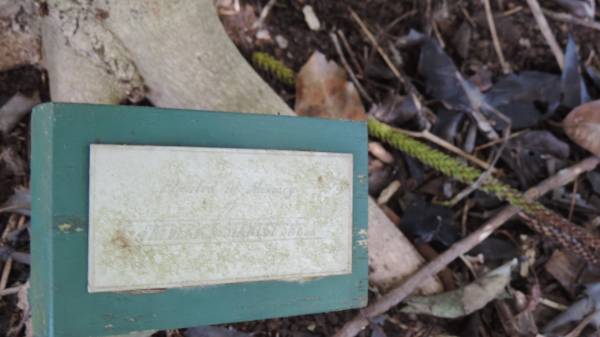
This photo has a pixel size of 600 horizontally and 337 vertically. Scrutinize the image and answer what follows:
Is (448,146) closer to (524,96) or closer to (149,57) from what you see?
(524,96)

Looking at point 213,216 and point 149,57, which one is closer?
point 213,216

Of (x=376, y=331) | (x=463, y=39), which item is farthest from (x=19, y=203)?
(x=463, y=39)

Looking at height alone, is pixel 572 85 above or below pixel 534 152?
above

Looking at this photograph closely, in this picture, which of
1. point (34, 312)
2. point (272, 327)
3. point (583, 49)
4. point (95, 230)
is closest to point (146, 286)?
point (95, 230)

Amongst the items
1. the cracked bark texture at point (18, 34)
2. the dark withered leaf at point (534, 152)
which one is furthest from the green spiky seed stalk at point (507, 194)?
the cracked bark texture at point (18, 34)

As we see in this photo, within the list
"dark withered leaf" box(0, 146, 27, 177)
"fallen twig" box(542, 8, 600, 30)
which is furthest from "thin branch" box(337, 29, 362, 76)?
"dark withered leaf" box(0, 146, 27, 177)

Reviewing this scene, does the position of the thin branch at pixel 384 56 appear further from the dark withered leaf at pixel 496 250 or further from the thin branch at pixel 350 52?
the dark withered leaf at pixel 496 250

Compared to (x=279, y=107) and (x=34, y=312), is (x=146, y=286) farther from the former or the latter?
(x=279, y=107)
